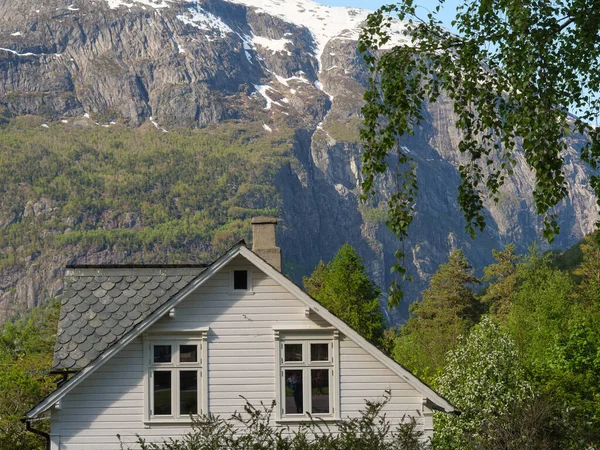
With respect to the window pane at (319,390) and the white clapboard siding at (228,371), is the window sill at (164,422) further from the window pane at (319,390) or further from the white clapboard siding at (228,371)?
the window pane at (319,390)

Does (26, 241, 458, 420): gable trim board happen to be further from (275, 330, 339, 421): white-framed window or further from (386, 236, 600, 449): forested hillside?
(386, 236, 600, 449): forested hillside

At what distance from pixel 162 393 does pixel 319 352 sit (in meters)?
4.02

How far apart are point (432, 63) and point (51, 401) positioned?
43.9 ft

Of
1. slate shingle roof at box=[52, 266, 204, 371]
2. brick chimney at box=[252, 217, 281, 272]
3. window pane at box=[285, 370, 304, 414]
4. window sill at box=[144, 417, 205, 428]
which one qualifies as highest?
brick chimney at box=[252, 217, 281, 272]

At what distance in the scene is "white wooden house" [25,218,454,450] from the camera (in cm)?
2408

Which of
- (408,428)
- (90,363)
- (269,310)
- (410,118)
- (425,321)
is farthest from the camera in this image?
(425,321)

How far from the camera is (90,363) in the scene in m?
23.2

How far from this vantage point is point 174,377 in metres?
24.4

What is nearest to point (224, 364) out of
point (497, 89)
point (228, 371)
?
point (228, 371)

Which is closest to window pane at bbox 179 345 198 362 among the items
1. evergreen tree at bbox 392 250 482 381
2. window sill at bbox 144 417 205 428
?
window sill at bbox 144 417 205 428

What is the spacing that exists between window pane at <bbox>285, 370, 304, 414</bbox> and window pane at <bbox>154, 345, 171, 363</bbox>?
2969 mm

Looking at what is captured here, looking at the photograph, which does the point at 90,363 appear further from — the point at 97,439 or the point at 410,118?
the point at 410,118

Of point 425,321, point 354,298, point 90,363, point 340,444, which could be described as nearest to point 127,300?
point 90,363

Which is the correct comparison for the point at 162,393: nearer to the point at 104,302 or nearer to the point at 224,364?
the point at 224,364
